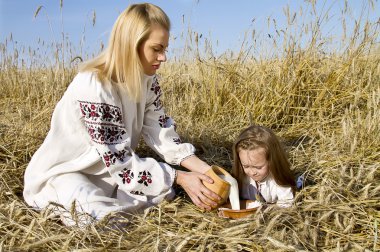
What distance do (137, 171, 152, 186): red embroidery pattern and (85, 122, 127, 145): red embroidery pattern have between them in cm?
18

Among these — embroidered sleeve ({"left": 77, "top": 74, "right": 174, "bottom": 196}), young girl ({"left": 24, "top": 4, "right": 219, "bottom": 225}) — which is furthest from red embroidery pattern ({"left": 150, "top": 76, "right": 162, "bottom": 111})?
embroidered sleeve ({"left": 77, "top": 74, "right": 174, "bottom": 196})

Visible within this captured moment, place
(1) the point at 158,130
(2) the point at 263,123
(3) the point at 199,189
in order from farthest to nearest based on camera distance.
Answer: (2) the point at 263,123 → (1) the point at 158,130 → (3) the point at 199,189

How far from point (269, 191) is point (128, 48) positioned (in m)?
0.89

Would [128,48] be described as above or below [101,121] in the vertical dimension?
above

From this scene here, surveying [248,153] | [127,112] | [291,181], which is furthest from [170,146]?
[291,181]

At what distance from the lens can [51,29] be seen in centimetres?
371

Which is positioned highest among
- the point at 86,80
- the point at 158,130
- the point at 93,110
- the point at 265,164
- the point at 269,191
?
the point at 86,80

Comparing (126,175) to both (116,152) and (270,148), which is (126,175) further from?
(270,148)

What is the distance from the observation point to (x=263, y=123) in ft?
10.2

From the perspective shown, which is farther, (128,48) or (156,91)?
(156,91)

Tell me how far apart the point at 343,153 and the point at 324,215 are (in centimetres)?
77

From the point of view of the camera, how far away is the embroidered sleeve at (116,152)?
194 cm

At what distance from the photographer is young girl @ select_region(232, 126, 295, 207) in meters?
2.00

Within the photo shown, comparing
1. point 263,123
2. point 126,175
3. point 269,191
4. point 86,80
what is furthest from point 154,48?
point 263,123
